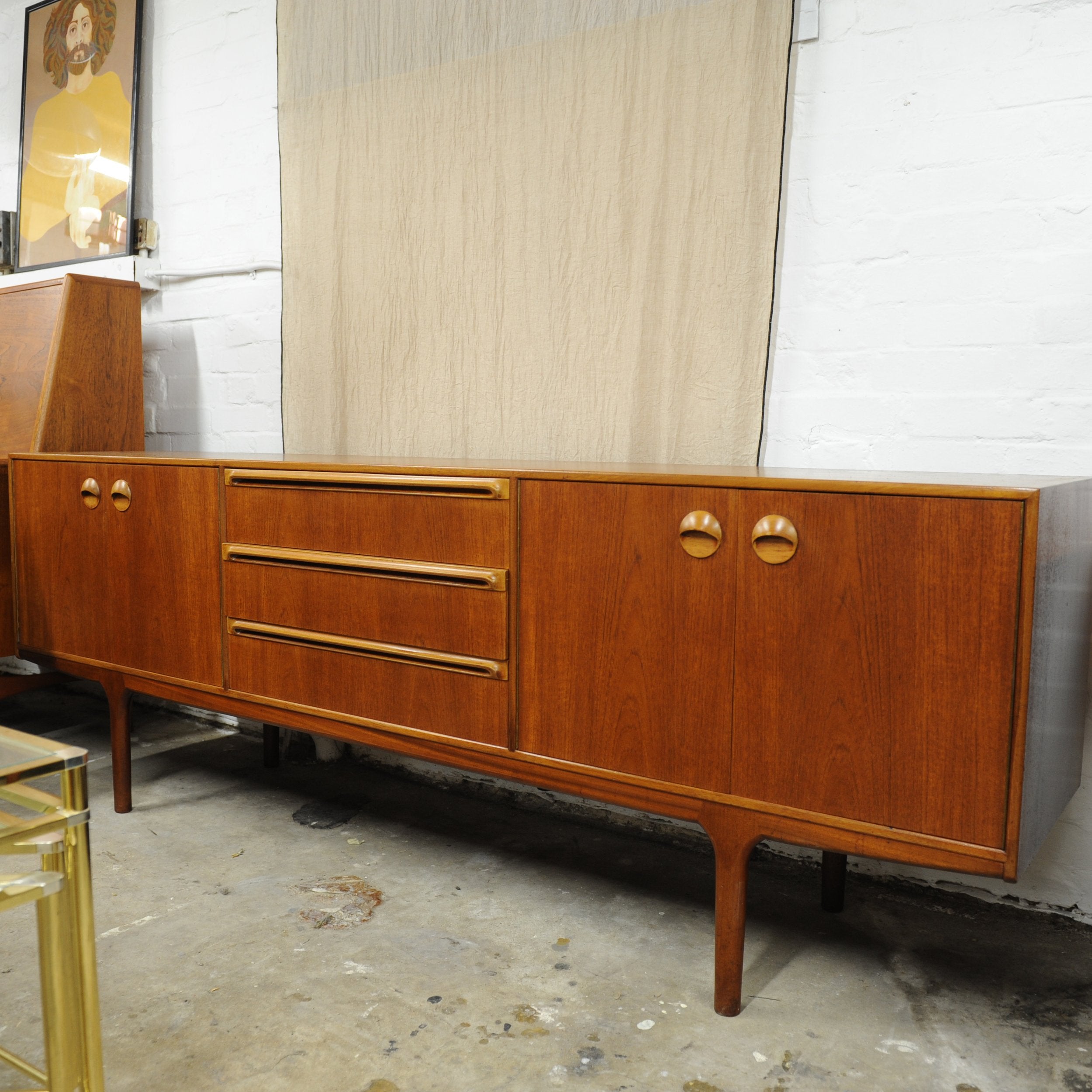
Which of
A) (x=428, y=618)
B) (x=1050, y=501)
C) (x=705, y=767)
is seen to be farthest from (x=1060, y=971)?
(x=428, y=618)

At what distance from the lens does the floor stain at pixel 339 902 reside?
182cm

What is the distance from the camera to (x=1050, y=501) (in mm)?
1287

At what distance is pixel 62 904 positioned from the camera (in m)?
1.04

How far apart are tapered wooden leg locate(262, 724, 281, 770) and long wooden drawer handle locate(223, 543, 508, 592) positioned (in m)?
0.79

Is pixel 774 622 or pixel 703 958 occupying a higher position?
pixel 774 622

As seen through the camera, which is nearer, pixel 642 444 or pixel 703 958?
pixel 703 958

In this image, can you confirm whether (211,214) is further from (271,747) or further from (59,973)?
(59,973)

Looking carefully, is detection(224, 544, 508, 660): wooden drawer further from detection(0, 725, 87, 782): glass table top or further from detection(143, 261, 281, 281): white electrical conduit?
detection(143, 261, 281, 281): white electrical conduit

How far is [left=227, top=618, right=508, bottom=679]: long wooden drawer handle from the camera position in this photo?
1.72m

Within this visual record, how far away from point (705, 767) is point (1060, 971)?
77cm

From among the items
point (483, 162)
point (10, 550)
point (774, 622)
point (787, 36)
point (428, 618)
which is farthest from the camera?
point (10, 550)

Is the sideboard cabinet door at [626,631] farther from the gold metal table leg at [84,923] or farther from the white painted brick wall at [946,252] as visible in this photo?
the gold metal table leg at [84,923]

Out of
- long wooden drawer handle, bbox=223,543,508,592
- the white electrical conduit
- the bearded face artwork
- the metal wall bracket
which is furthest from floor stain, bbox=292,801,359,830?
the bearded face artwork

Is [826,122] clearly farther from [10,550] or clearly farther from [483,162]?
[10,550]
